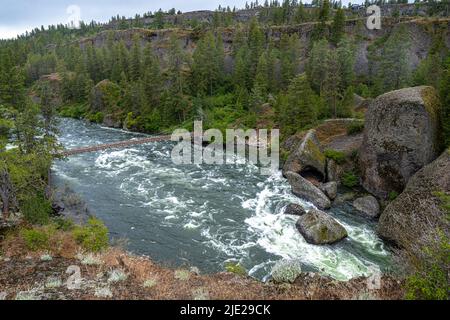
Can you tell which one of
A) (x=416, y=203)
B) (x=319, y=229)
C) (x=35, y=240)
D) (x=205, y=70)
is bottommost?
(x=319, y=229)

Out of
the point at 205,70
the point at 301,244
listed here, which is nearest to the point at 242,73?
the point at 205,70

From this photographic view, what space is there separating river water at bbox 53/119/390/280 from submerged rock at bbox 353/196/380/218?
91 centimetres

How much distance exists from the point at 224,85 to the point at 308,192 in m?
47.9

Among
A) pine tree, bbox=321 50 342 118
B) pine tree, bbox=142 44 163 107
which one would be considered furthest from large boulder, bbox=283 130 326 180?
pine tree, bbox=142 44 163 107

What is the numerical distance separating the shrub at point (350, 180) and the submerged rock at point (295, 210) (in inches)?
345

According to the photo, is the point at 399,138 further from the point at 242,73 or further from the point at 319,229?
the point at 242,73

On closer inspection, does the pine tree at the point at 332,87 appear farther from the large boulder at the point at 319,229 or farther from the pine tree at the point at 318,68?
the large boulder at the point at 319,229

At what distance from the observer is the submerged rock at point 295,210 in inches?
1000

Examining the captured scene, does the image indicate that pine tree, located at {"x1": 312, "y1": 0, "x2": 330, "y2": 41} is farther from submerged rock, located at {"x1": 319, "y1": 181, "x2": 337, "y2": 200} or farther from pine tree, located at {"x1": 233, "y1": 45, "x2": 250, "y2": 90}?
submerged rock, located at {"x1": 319, "y1": 181, "x2": 337, "y2": 200}

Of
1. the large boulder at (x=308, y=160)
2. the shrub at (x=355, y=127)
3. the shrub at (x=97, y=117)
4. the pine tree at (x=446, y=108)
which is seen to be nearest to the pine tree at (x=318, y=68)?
the shrub at (x=355, y=127)

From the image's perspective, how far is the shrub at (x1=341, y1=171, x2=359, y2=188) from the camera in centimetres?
3159

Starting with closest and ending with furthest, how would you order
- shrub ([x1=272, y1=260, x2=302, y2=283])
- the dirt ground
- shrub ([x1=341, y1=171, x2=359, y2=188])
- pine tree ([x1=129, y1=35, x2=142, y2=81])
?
1. the dirt ground
2. shrub ([x1=272, y1=260, x2=302, y2=283])
3. shrub ([x1=341, y1=171, x2=359, y2=188])
4. pine tree ([x1=129, y1=35, x2=142, y2=81])

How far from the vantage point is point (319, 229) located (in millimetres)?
21203
